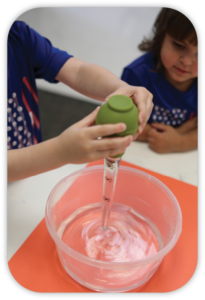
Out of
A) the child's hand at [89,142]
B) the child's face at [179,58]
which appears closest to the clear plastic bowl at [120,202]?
the child's hand at [89,142]

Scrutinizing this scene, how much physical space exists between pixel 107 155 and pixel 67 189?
0.18 metres

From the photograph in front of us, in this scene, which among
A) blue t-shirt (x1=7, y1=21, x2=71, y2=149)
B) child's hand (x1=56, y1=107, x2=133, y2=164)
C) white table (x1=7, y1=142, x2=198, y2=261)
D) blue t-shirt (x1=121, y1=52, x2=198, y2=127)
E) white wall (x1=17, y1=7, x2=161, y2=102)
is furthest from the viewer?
white wall (x1=17, y1=7, x2=161, y2=102)

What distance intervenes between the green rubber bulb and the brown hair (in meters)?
0.40

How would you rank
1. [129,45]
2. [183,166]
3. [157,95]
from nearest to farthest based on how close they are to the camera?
[183,166], [157,95], [129,45]

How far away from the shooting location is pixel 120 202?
596 mm

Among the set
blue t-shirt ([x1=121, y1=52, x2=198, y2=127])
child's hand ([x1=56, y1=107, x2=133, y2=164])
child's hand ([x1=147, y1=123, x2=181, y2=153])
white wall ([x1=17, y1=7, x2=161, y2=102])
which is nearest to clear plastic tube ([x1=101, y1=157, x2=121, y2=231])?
child's hand ([x1=56, y1=107, x2=133, y2=164])

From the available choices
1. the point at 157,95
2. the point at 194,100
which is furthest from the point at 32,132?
the point at 194,100

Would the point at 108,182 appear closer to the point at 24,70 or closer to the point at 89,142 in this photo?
the point at 89,142

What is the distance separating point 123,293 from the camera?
1.44ft

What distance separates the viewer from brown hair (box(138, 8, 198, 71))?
0.65 metres

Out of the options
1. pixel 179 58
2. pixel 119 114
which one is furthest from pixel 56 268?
pixel 179 58

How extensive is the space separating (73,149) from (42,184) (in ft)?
0.79

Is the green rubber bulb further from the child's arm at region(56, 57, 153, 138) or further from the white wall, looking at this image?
the white wall

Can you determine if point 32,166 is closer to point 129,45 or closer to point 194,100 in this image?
point 194,100
